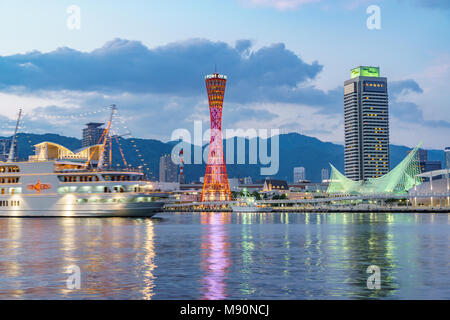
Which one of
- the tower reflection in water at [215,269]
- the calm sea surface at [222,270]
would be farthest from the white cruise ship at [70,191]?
the tower reflection in water at [215,269]

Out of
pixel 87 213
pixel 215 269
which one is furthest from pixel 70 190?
pixel 215 269

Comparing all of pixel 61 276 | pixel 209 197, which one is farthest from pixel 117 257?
pixel 209 197

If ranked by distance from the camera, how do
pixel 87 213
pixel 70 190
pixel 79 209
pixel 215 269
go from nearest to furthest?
pixel 215 269 < pixel 87 213 < pixel 79 209 < pixel 70 190

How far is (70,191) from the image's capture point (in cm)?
9388

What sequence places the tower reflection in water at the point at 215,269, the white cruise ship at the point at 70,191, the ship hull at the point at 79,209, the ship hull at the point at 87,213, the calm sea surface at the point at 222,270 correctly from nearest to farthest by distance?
the calm sea surface at the point at 222,270 → the tower reflection in water at the point at 215,269 → the white cruise ship at the point at 70,191 → the ship hull at the point at 79,209 → the ship hull at the point at 87,213

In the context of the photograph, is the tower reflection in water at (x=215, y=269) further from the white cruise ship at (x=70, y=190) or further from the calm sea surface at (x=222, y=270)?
the white cruise ship at (x=70, y=190)

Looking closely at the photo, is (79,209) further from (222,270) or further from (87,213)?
(222,270)

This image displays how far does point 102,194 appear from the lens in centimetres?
9162

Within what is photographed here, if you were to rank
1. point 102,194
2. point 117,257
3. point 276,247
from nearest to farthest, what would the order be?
point 117,257, point 276,247, point 102,194

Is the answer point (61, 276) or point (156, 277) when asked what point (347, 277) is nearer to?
point (156, 277)

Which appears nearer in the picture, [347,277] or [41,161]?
[347,277]

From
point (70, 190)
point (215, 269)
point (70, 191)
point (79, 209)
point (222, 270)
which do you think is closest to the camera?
point (222, 270)

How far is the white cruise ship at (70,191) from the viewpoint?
300ft
